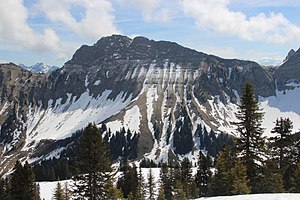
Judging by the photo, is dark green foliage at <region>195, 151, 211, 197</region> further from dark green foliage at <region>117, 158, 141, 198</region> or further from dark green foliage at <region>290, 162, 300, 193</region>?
dark green foliage at <region>290, 162, 300, 193</region>

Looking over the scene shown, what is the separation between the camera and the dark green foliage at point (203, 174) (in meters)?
87.1

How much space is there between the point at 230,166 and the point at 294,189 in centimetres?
717

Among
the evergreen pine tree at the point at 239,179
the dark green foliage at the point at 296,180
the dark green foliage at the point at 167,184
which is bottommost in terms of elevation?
the dark green foliage at the point at 167,184

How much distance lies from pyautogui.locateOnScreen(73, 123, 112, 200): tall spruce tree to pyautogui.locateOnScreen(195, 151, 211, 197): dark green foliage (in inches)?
1972

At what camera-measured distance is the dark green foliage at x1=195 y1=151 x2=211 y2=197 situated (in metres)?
87.1

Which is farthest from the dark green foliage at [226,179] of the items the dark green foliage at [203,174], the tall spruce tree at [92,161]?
the dark green foliage at [203,174]

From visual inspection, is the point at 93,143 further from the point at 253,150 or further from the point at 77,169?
the point at 253,150

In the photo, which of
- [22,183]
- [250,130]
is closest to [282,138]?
[250,130]

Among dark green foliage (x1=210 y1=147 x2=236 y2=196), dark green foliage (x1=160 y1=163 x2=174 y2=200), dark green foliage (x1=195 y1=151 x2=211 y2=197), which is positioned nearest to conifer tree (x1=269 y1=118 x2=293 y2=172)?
dark green foliage (x1=210 y1=147 x2=236 y2=196)

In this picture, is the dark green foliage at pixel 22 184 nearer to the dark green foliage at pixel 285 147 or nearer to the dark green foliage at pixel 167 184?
the dark green foliage at pixel 285 147

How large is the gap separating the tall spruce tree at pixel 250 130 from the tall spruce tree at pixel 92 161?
12767 mm

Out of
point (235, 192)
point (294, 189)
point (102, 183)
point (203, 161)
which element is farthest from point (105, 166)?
point (203, 161)

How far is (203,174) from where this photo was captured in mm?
89688

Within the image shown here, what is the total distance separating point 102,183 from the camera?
39.3m
